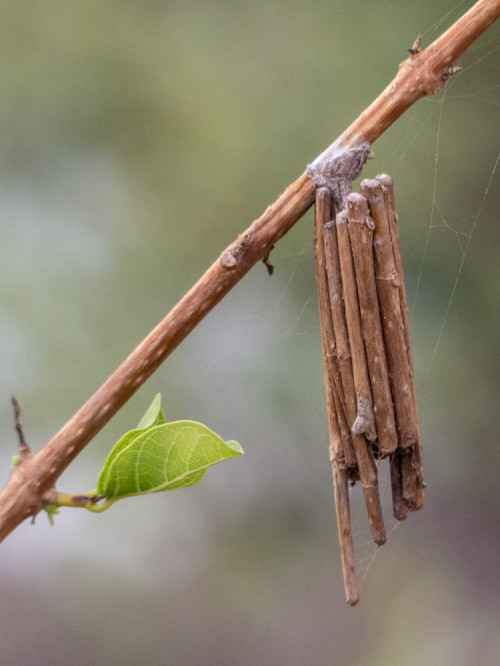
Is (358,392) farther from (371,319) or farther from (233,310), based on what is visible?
(233,310)

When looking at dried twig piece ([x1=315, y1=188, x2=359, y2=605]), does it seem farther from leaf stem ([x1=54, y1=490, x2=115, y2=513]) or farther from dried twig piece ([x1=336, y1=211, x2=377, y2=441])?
leaf stem ([x1=54, y1=490, x2=115, y2=513])

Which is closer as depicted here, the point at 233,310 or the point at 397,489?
the point at 397,489

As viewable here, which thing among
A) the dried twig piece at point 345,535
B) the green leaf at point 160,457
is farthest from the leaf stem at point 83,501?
the dried twig piece at point 345,535

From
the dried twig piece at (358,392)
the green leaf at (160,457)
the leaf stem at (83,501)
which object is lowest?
the leaf stem at (83,501)

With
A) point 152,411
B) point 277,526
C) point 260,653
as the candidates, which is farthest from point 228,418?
point 152,411

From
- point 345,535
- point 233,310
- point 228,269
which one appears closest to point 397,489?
point 345,535

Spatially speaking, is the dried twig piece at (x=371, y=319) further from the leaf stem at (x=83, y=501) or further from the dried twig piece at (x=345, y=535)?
the leaf stem at (x=83, y=501)
